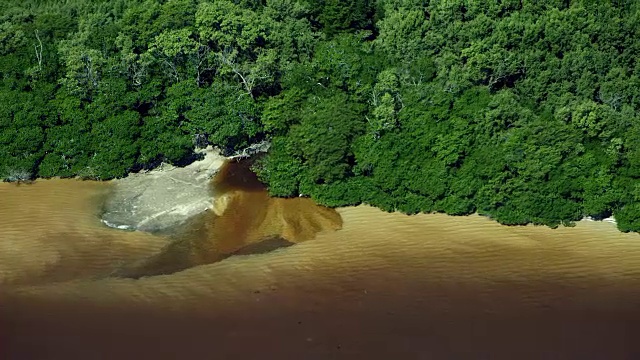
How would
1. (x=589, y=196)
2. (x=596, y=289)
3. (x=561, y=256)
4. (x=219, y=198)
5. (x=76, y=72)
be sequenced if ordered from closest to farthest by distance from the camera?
(x=596, y=289), (x=561, y=256), (x=589, y=196), (x=219, y=198), (x=76, y=72)

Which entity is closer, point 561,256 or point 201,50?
point 561,256

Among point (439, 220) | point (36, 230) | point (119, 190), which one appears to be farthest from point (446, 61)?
point (36, 230)

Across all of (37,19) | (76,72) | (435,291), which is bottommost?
(435,291)

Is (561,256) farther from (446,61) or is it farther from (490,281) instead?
(446,61)

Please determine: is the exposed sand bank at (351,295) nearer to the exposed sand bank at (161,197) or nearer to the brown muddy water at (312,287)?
the brown muddy water at (312,287)

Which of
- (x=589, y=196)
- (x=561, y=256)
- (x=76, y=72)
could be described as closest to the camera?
(x=561, y=256)

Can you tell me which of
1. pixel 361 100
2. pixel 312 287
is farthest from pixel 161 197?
pixel 361 100
